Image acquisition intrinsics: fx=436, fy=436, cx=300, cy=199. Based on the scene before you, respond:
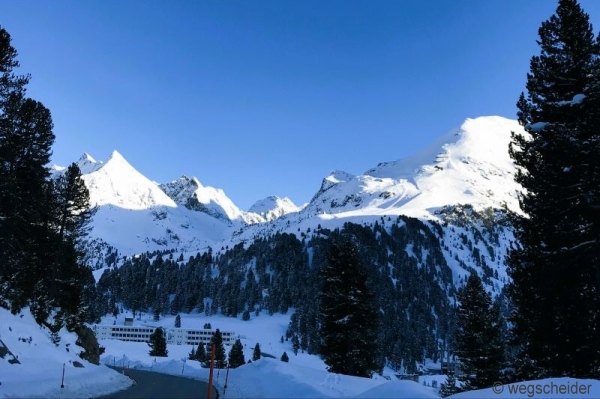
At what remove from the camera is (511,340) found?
22.9 metres

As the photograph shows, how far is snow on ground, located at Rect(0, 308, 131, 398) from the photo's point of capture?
712 inches

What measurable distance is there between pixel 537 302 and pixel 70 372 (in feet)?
83.6

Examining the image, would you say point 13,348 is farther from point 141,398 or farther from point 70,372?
point 141,398

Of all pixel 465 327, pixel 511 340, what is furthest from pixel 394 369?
pixel 511 340

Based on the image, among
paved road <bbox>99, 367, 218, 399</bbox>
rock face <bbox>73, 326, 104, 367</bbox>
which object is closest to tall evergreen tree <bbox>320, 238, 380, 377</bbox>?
paved road <bbox>99, 367, 218, 399</bbox>

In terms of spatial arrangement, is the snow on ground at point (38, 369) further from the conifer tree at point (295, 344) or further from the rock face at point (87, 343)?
the conifer tree at point (295, 344)

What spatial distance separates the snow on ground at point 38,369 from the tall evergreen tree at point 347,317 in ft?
52.5

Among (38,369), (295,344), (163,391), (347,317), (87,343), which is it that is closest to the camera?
(38,369)

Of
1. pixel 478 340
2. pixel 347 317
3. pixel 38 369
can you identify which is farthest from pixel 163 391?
pixel 478 340

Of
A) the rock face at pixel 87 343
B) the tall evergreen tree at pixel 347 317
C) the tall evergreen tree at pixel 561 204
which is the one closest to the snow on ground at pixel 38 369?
the rock face at pixel 87 343

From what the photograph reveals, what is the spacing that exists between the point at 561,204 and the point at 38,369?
1059 inches

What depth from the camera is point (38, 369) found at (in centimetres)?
2334

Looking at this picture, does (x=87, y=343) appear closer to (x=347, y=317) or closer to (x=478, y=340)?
(x=347, y=317)

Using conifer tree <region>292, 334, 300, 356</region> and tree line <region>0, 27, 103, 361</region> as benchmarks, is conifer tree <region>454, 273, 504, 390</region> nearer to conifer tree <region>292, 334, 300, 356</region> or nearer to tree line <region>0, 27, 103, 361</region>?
tree line <region>0, 27, 103, 361</region>
